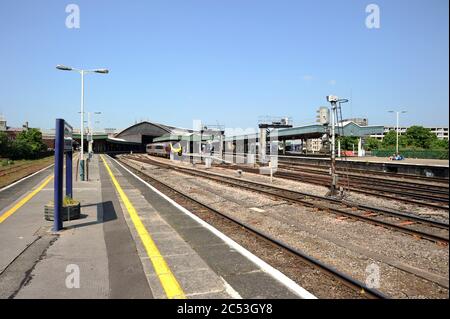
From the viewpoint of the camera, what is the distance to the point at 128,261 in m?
6.68

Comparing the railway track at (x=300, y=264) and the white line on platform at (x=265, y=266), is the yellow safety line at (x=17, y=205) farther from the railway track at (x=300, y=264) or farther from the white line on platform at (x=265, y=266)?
the railway track at (x=300, y=264)

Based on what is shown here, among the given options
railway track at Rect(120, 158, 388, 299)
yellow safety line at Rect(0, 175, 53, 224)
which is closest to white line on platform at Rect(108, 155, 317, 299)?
railway track at Rect(120, 158, 388, 299)

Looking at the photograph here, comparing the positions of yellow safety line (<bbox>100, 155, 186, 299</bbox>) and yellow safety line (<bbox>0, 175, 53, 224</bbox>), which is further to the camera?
yellow safety line (<bbox>0, 175, 53, 224</bbox>)

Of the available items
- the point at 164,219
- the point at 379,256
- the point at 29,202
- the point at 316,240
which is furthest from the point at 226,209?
the point at 29,202

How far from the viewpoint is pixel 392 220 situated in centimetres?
1043

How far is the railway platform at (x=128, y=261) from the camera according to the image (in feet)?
17.4

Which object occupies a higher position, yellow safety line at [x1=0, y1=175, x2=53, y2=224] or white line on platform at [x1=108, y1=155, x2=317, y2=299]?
yellow safety line at [x1=0, y1=175, x2=53, y2=224]

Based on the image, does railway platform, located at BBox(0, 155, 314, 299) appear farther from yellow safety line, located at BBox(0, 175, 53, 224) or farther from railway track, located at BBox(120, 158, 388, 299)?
railway track, located at BBox(120, 158, 388, 299)

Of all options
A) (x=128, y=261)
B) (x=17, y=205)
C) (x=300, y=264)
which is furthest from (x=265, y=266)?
(x=17, y=205)

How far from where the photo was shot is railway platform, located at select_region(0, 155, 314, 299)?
17.4ft

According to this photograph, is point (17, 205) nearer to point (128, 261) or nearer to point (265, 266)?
point (128, 261)

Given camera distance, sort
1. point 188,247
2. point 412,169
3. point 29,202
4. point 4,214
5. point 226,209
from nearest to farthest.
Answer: point 188,247 < point 4,214 < point 226,209 < point 29,202 < point 412,169
